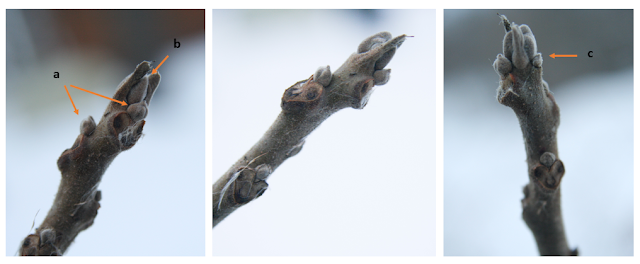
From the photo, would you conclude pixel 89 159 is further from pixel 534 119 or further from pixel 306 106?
pixel 534 119

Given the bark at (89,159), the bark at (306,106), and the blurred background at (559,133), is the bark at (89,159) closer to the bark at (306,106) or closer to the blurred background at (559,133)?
the bark at (306,106)

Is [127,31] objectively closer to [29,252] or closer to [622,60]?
[29,252]

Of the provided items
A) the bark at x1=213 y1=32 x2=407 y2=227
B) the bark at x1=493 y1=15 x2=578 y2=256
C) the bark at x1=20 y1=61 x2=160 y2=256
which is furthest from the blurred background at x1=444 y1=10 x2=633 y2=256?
the bark at x1=20 y1=61 x2=160 y2=256

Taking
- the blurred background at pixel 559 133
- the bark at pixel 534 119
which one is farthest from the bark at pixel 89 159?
the blurred background at pixel 559 133
